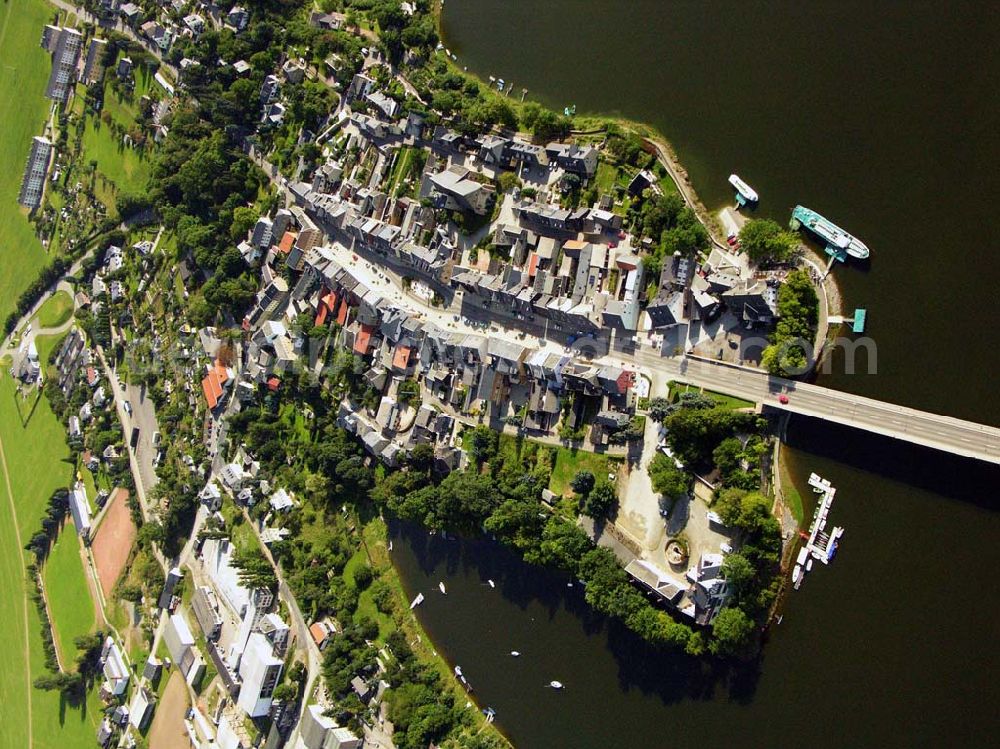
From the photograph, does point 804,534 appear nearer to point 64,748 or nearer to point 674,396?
point 674,396

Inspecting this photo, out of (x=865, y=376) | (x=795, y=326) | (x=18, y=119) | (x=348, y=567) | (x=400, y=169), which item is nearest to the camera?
(x=865, y=376)

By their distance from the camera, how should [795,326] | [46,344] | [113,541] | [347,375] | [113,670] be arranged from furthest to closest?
1. [46,344]
2. [113,541]
3. [113,670]
4. [347,375]
5. [795,326]

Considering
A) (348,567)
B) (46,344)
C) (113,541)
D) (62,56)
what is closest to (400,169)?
(348,567)

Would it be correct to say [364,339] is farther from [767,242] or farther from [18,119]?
[18,119]

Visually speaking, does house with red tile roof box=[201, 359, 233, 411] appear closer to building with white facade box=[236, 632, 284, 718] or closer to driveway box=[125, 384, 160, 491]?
driveway box=[125, 384, 160, 491]

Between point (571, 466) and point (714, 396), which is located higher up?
point (714, 396)

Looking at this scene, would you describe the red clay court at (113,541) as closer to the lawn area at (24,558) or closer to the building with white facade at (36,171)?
the lawn area at (24,558)

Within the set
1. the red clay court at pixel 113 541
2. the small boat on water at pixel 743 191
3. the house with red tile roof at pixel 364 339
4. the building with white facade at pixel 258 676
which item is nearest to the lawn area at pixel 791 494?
the small boat on water at pixel 743 191

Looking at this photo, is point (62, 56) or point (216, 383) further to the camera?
point (62, 56)
